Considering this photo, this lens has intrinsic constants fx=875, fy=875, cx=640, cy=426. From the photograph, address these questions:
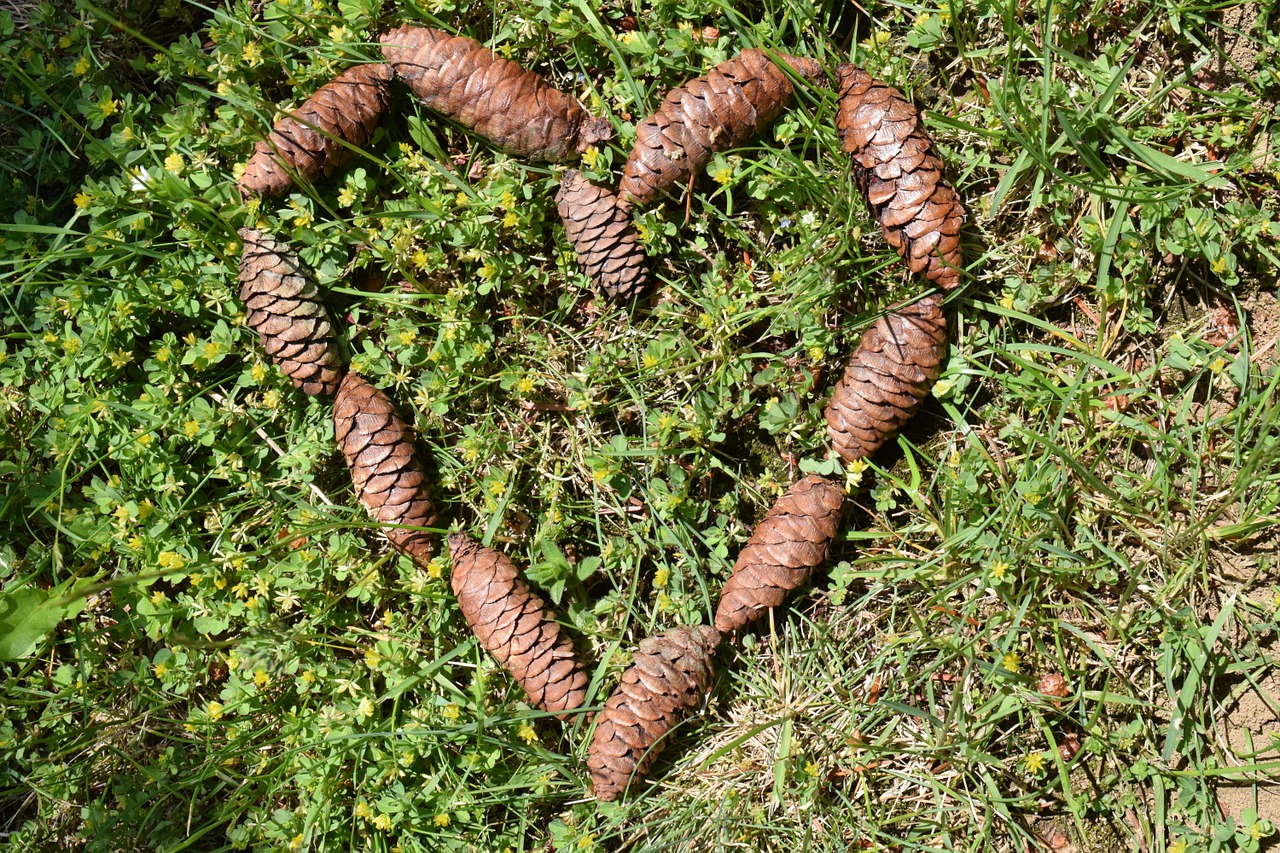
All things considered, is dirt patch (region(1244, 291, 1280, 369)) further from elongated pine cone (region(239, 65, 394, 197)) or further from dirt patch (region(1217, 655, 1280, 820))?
elongated pine cone (region(239, 65, 394, 197))

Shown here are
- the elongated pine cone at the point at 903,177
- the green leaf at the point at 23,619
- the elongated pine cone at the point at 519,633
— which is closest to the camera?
the elongated pine cone at the point at 903,177

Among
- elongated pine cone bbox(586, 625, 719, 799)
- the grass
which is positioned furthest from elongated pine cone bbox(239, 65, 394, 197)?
elongated pine cone bbox(586, 625, 719, 799)

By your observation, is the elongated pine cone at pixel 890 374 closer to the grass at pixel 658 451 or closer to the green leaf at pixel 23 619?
the grass at pixel 658 451

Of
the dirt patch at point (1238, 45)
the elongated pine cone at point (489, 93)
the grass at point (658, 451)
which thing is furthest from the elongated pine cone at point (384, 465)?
the dirt patch at point (1238, 45)

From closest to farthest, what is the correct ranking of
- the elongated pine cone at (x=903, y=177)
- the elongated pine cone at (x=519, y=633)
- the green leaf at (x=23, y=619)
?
1. the elongated pine cone at (x=903, y=177)
2. the elongated pine cone at (x=519, y=633)
3. the green leaf at (x=23, y=619)

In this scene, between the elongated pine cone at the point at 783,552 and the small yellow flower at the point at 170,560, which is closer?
the elongated pine cone at the point at 783,552

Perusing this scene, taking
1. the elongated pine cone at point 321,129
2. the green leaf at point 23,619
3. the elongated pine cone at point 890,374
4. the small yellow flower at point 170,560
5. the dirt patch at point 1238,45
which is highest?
the dirt patch at point 1238,45

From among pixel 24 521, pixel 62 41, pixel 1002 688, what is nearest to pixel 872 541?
pixel 1002 688

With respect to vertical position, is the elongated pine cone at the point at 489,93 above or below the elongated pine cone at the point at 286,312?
above
